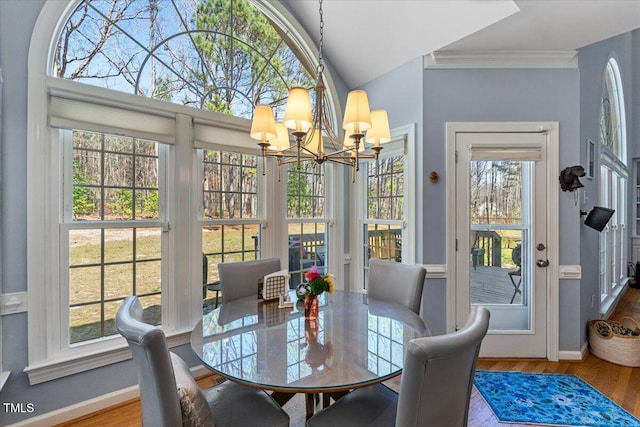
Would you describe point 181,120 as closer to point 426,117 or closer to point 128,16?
point 128,16

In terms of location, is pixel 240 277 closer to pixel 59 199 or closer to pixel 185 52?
pixel 59 199

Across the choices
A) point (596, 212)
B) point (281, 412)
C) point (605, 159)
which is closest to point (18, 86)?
point (281, 412)

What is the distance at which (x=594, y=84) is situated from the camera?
306 cm

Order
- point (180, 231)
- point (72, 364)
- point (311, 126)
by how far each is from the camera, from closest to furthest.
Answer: point (311, 126), point (72, 364), point (180, 231)

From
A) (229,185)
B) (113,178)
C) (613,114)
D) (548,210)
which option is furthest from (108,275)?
(613,114)

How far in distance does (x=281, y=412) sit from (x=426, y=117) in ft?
8.58

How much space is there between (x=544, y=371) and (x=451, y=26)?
9.97 ft

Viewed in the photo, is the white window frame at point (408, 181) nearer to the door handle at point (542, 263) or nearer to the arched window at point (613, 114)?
the door handle at point (542, 263)

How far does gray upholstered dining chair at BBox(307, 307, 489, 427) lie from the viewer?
952mm

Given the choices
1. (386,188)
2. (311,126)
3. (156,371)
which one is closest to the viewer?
(156,371)

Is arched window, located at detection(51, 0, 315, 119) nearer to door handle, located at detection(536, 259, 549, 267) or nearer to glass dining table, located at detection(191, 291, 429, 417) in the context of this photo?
glass dining table, located at detection(191, 291, 429, 417)

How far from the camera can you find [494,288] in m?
2.92

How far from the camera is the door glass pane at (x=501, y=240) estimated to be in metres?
2.86

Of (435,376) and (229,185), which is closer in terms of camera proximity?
(435,376)
